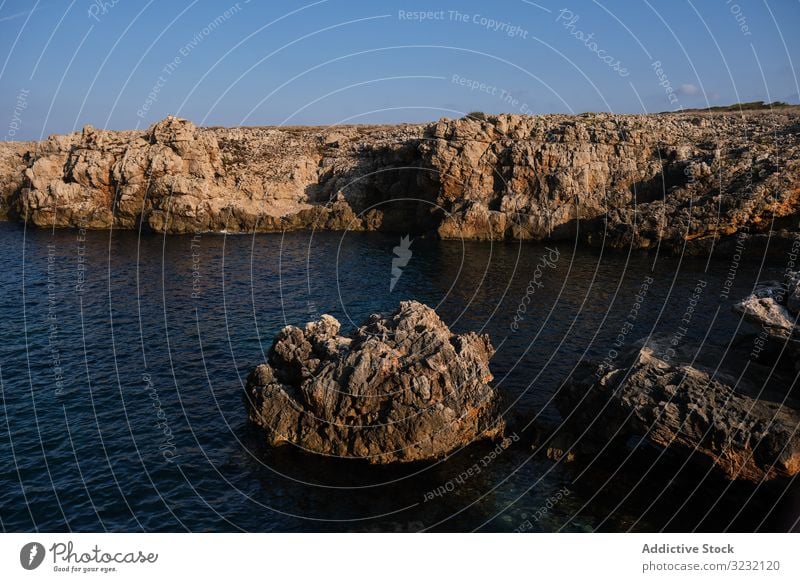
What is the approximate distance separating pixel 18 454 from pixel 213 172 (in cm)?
9338

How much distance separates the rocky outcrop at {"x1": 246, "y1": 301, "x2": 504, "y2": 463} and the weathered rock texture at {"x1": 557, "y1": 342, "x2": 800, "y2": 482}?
22.6 ft

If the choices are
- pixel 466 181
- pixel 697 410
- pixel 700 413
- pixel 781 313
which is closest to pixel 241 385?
pixel 697 410

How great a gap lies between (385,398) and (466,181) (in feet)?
259

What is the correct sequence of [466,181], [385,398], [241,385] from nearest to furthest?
[385,398] < [241,385] < [466,181]

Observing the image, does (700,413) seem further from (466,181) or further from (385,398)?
(466,181)

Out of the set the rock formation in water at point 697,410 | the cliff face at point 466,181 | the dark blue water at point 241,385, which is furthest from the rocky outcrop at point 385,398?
the cliff face at point 466,181

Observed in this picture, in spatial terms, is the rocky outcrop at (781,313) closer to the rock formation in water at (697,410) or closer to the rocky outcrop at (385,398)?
the rock formation in water at (697,410)

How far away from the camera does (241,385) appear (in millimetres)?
44594

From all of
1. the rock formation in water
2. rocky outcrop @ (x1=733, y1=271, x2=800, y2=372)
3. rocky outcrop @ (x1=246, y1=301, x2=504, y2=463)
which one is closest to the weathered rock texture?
the rock formation in water

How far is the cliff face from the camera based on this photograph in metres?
89.8

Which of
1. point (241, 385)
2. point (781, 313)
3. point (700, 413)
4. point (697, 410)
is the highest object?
point (781, 313)

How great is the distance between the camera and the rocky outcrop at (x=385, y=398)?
3438cm

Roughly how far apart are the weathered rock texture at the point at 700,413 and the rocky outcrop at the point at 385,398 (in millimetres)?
6875

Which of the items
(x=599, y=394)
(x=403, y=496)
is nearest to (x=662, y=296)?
(x=599, y=394)
